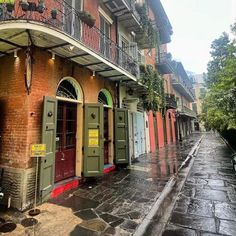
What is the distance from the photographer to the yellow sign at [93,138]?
633 centimetres

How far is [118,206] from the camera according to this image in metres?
4.38

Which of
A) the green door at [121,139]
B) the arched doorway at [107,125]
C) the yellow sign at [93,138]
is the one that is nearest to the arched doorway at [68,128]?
the yellow sign at [93,138]

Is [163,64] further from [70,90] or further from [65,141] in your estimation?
[65,141]

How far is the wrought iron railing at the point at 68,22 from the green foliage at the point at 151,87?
25.9 inches

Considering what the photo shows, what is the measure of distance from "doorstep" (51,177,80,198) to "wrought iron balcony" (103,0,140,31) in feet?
24.1

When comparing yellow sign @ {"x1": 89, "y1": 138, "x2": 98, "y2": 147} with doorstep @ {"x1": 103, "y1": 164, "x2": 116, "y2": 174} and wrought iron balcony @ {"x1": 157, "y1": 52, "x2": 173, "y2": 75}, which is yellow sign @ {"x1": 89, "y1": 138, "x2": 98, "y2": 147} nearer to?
doorstep @ {"x1": 103, "y1": 164, "x2": 116, "y2": 174}

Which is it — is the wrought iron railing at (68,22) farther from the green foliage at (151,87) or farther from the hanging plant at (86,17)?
the green foliage at (151,87)

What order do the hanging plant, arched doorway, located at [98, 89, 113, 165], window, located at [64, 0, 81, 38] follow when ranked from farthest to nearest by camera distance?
arched doorway, located at [98, 89, 113, 165] < the hanging plant < window, located at [64, 0, 81, 38]

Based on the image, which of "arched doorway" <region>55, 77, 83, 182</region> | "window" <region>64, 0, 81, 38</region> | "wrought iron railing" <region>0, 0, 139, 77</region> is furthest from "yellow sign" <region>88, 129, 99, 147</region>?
"window" <region>64, 0, 81, 38</region>

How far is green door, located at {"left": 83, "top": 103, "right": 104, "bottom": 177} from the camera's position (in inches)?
245

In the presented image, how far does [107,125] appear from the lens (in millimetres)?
8367

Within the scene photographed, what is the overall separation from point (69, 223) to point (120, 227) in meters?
0.99

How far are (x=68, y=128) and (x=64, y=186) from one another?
1.82 meters

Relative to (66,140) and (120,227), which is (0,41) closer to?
(66,140)
